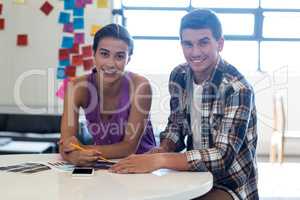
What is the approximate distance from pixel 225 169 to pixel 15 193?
0.75 m

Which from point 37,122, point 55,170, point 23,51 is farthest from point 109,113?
point 23,51

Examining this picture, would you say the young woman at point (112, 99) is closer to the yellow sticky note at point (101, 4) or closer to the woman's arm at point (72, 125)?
the woman's arm at point (72, 125)

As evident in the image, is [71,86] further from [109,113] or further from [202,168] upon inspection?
[202,168]

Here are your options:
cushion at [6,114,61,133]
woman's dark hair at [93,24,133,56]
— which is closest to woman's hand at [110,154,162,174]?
woman's dark hair at [93,24,133,56]

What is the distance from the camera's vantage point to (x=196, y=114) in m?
1.82

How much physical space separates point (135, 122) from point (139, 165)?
0.46 metres

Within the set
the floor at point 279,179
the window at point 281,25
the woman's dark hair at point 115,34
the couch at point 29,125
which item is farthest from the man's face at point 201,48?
the window at point 281,25

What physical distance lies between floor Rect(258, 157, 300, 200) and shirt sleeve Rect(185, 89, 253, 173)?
2.04m

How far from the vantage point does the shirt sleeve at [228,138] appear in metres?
1.54

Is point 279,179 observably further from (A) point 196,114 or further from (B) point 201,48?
(B) point 201,48

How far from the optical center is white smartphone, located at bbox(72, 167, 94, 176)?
4.74ft

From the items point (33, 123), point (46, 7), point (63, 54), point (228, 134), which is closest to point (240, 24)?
point (63, 54)

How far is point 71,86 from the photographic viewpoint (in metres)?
1.99

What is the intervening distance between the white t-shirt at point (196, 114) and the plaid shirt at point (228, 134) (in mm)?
33
